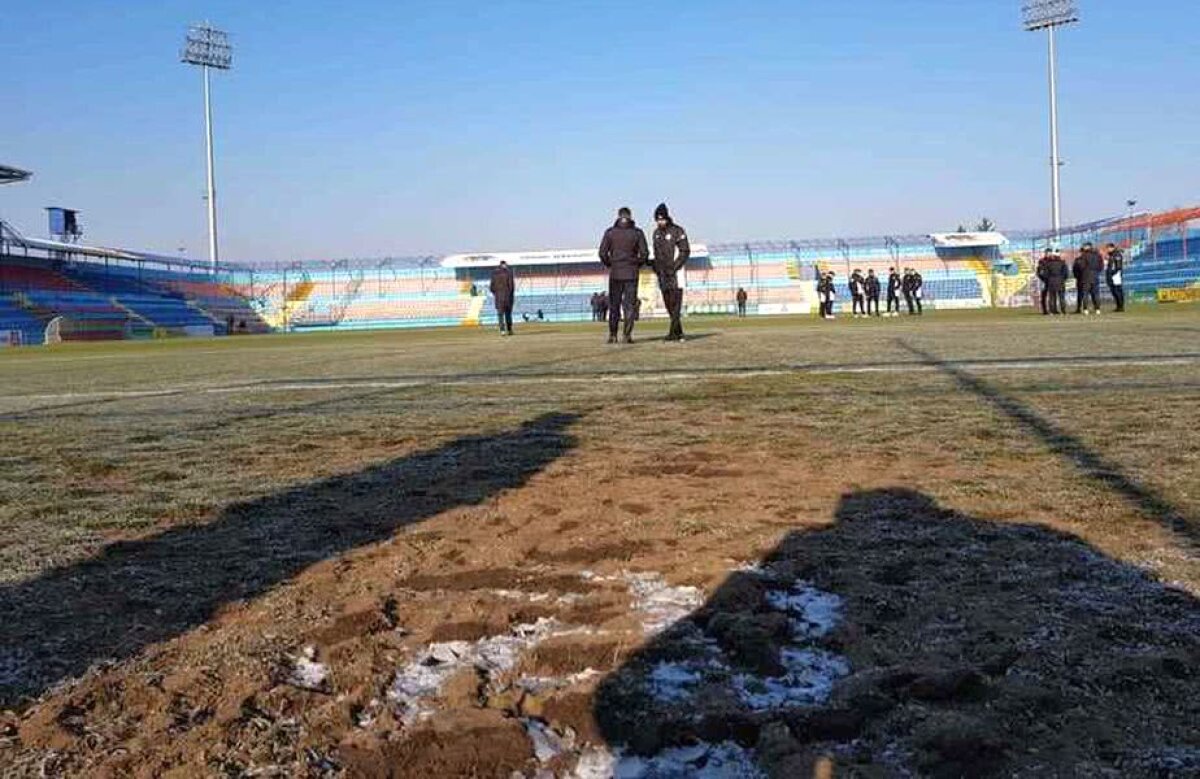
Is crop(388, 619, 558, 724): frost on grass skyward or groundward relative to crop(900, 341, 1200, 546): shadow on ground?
groundward

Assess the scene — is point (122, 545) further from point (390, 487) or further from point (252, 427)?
point (252, 427)

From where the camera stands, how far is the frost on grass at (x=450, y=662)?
6.30 ft

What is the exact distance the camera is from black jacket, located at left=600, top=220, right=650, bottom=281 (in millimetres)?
12883

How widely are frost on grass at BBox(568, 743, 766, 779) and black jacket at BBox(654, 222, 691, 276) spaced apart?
11.6m

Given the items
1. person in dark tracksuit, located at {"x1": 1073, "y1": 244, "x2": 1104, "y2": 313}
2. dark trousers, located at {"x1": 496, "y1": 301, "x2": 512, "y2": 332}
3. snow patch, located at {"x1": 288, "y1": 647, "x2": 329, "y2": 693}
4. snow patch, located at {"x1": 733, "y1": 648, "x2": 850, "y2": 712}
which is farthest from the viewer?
person in dark tracksuit, located at {"x1": 1073, "y1": 244, "x2": 1104, "y2": 313}

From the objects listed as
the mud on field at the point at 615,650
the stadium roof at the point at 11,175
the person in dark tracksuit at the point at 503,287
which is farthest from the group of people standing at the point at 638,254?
the stadium roof at the point at 11,175

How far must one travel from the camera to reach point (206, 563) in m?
2.90

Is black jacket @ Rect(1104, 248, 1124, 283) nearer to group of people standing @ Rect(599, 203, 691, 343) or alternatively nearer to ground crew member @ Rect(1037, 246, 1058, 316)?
ground crew member @ Rect(1037, 246, 1058, 316)

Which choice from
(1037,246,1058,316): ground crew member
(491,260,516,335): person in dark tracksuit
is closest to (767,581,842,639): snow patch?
(491,260,516,335): person in dark tracksuit

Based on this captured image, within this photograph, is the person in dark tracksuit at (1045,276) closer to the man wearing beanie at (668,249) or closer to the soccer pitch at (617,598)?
the man wearing beanie at (668,249)

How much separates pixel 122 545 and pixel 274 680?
4.65 feet

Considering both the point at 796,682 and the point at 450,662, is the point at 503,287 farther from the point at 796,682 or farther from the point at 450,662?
the point at 796,682

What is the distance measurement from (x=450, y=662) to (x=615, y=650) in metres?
0.36

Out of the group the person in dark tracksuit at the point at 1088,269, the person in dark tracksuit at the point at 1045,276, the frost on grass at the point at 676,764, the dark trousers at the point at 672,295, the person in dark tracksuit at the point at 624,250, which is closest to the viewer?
the frost on grass at the point at 676,764
